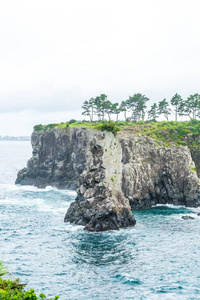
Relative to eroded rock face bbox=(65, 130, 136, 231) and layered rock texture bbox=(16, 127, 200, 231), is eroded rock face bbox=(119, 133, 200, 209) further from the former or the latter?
eroded rock face bbox=(65, 130, 136, 231)

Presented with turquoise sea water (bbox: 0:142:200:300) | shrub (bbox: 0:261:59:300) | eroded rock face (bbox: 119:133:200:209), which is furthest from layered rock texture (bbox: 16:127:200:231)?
shrub (bbox: 0:261:59:300)

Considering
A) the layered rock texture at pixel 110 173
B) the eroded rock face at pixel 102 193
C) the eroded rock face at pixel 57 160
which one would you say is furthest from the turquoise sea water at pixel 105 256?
the eroded rock face at pixel 57 160

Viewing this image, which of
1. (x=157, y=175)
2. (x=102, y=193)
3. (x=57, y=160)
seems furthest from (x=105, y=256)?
(x=57, y=160)

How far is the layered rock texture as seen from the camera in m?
63.8

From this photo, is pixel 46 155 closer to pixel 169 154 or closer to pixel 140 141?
pixel 140 141

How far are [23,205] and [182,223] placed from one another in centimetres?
4524

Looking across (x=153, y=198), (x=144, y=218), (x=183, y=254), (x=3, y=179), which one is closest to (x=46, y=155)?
(x=3, y=179)

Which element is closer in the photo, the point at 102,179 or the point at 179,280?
the point at 179,280

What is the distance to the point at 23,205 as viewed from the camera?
84.4 metres

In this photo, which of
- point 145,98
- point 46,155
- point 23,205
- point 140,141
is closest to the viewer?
point 23,205

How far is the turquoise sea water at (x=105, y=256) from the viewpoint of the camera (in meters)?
36.8

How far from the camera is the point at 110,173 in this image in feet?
223

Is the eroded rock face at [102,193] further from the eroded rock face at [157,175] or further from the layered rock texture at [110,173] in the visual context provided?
the eroded rock face at [157,175]

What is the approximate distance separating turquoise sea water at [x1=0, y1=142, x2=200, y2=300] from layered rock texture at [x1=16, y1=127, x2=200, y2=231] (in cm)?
523
